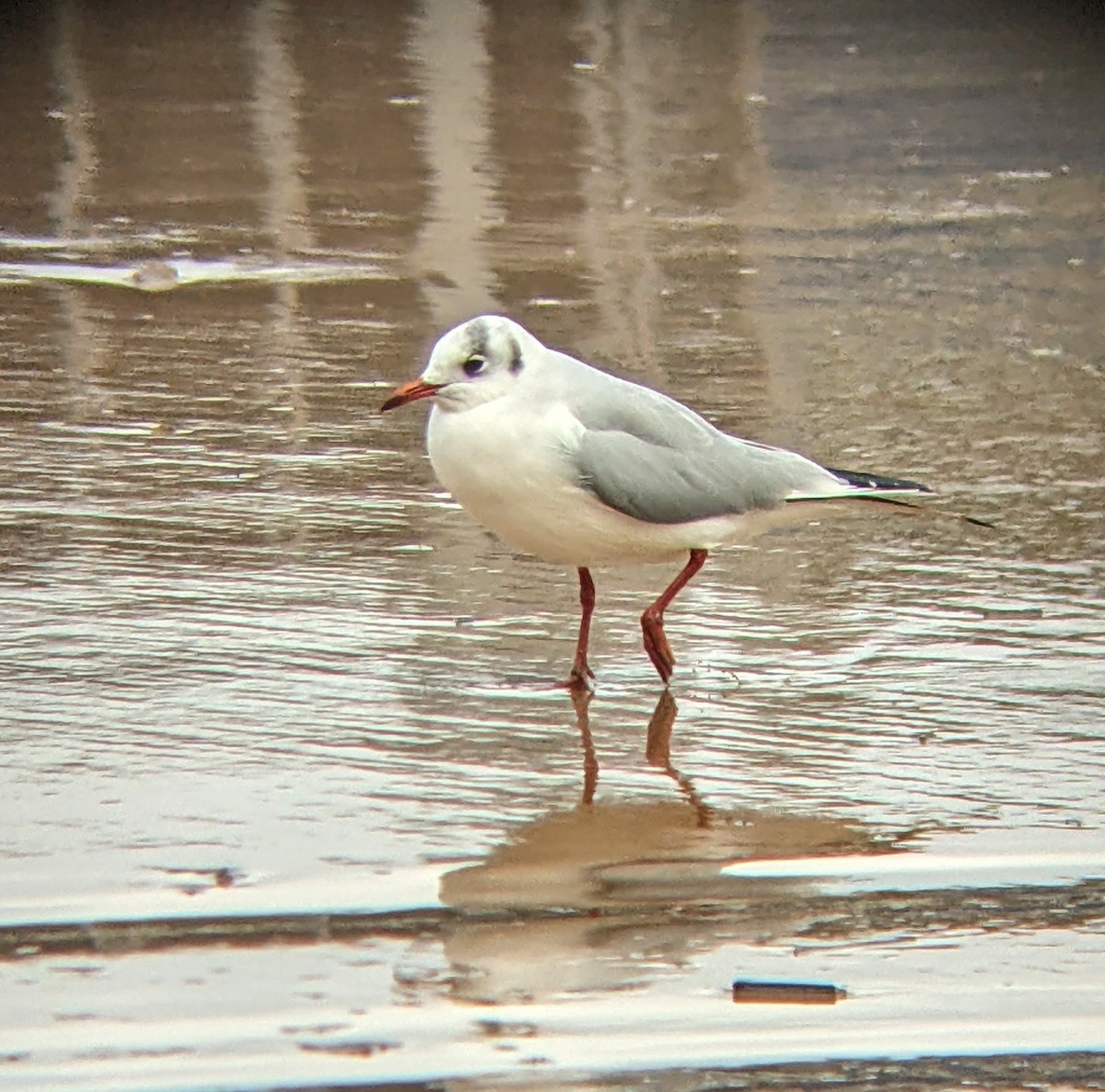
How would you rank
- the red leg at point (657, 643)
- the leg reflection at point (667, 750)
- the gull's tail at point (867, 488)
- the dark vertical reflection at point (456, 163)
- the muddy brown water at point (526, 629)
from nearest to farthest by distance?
the muddy brown water at point (526, 629) → the leg reflection at point (667, 750) → the red leg at point (657, 643) → the gull's tail at point (867, 488) → the dark vertical reflection at point (456, 163)

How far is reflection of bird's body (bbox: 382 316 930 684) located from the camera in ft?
15.0

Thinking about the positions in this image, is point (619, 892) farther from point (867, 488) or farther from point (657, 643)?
point (867, 488)

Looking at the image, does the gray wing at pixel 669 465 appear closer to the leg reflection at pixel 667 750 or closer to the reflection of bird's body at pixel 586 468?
the reflection of bird's body at pixel 586 468

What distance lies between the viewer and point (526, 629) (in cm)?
497

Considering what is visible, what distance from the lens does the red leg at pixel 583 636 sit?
464cm

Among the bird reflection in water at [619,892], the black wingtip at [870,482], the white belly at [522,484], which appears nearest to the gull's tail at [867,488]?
the black wingtip at [870,482]

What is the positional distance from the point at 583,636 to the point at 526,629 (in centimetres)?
29

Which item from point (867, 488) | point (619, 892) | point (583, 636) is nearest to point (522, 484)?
point (583, 636)

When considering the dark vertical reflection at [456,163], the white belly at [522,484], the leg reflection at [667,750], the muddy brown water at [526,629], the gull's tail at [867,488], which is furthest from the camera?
the dark vertical reflection at [456,163]

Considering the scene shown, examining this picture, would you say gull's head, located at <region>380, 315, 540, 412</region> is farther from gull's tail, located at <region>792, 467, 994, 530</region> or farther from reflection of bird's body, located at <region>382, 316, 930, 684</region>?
gull's tail, located at <region>792, 467, 994, 530</region>

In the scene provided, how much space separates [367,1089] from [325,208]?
245 inches

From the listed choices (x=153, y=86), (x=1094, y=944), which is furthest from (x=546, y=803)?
(x=153, y=86)

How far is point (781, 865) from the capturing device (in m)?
3.74

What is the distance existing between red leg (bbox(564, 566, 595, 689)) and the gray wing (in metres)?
0.22
